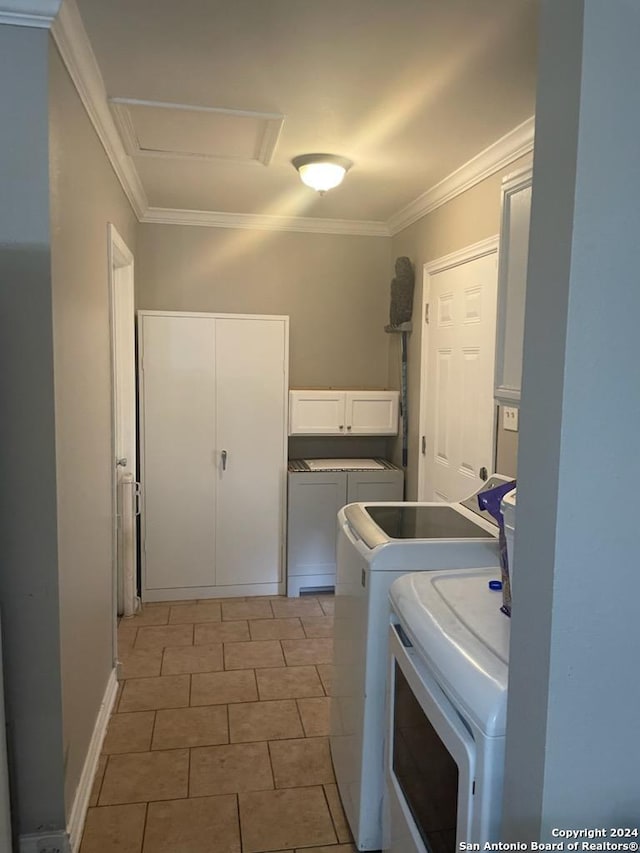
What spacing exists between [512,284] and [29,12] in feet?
4.67

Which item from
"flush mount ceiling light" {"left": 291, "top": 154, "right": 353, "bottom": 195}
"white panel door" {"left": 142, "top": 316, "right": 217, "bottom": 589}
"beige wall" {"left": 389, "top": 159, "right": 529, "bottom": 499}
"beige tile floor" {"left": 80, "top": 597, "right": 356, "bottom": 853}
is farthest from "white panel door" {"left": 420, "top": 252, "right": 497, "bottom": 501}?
"white panel door" {"left": 142, "top": 316, "right": 217, "bottom": 589}

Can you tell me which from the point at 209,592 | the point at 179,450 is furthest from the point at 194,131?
the point at 209,592

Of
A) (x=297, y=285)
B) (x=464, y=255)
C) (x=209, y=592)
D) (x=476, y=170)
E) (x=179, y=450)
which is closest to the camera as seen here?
(x=476, y=170)

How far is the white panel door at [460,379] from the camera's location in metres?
2.91

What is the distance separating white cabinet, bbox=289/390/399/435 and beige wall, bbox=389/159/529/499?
6.7 inches

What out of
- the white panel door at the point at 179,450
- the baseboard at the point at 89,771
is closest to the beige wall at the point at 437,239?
the white panel door at the point at 179,450

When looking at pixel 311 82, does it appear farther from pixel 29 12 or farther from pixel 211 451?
pixel 211 451

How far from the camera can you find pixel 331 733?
94.7 inches

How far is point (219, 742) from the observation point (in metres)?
2.51

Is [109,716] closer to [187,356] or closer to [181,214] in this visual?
[187,356]

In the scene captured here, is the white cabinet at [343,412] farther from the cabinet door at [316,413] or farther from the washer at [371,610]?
the washer at [371,610]

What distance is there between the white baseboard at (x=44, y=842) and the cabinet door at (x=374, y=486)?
8.04ft

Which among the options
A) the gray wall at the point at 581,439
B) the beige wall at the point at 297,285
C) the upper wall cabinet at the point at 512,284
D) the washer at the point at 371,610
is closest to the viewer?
the gray wall at the point at 581,439

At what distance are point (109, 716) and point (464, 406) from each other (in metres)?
2.13
